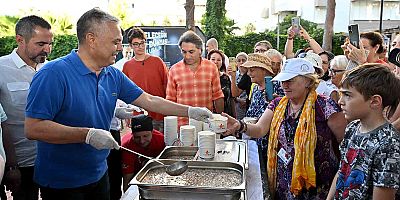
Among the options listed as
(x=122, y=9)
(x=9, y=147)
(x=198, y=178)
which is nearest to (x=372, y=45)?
(x=198, y=178)

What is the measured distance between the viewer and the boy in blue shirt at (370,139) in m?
1.59

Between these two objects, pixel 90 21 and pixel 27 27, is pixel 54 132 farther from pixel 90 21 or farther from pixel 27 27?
pixel 27 27

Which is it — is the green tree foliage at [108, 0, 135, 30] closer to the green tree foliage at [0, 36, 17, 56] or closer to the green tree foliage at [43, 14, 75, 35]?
the green tree foliage at [43, 14, 75, 35]

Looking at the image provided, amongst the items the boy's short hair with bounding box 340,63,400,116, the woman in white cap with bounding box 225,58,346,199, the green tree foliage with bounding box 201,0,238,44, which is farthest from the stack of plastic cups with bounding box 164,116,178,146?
the green tree foliage with bounding box 201,0,238,44

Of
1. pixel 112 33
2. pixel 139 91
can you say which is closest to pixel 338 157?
pixel 139 91

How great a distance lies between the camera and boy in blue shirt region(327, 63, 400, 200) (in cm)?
159

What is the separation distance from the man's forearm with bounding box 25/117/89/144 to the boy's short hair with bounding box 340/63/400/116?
1285 millimetres

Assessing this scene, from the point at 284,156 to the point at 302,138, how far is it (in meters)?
0.18

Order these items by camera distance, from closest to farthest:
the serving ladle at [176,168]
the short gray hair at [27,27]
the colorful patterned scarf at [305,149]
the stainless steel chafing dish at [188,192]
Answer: the stainless steel chafing dish at [188,192] → the serving ladle at [176,168] → the colorful patterned scarf at [305,149] → the short gray hair at [27,27]

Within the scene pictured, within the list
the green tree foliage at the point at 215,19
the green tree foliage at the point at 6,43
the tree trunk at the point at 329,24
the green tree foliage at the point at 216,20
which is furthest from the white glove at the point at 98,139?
the green tree foliage at the point at 6,43

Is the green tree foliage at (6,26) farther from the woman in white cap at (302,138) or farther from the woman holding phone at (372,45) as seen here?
the woman in white cap at (302,138)

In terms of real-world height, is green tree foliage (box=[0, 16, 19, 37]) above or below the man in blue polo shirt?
above

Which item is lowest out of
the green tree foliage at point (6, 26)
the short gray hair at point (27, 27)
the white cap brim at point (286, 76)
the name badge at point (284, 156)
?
the name badge at point (284, 156)

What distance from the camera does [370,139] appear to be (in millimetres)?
1670
